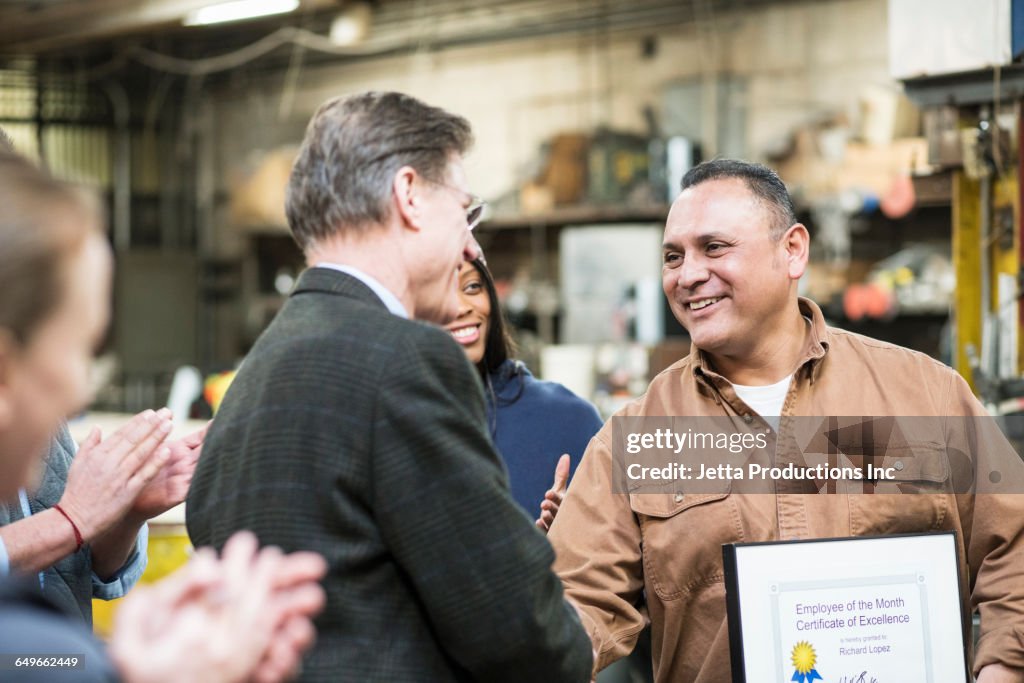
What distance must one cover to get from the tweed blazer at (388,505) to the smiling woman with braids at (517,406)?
1.23 m

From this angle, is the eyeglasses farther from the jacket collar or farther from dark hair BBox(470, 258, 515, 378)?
dark hair BBox(470, 258, 515, 378)

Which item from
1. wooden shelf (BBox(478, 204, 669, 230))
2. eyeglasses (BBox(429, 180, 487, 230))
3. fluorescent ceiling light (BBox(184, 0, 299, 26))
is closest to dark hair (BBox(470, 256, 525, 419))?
eyeglasses (BBox(429, 180, 487, 230))

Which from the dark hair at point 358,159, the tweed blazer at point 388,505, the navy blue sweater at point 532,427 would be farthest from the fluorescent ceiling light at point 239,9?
the tweed blazer at point 388,505

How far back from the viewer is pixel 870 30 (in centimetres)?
809

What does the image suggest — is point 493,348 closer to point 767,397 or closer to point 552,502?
point 552,502

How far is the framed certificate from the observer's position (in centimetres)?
170

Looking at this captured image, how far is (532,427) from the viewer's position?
260 centimetres

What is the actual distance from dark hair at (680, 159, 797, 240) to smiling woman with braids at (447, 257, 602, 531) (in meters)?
0.64

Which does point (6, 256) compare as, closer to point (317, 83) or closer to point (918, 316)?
point (918, 316)

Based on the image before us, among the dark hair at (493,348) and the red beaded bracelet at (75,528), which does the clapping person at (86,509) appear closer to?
the red beaded bracelet at (75,528)

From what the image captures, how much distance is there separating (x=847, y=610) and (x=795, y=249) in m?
0.73

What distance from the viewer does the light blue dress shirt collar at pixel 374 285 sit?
1.37 m

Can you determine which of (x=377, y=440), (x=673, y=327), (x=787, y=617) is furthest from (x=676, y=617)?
(x=673, y=327)
